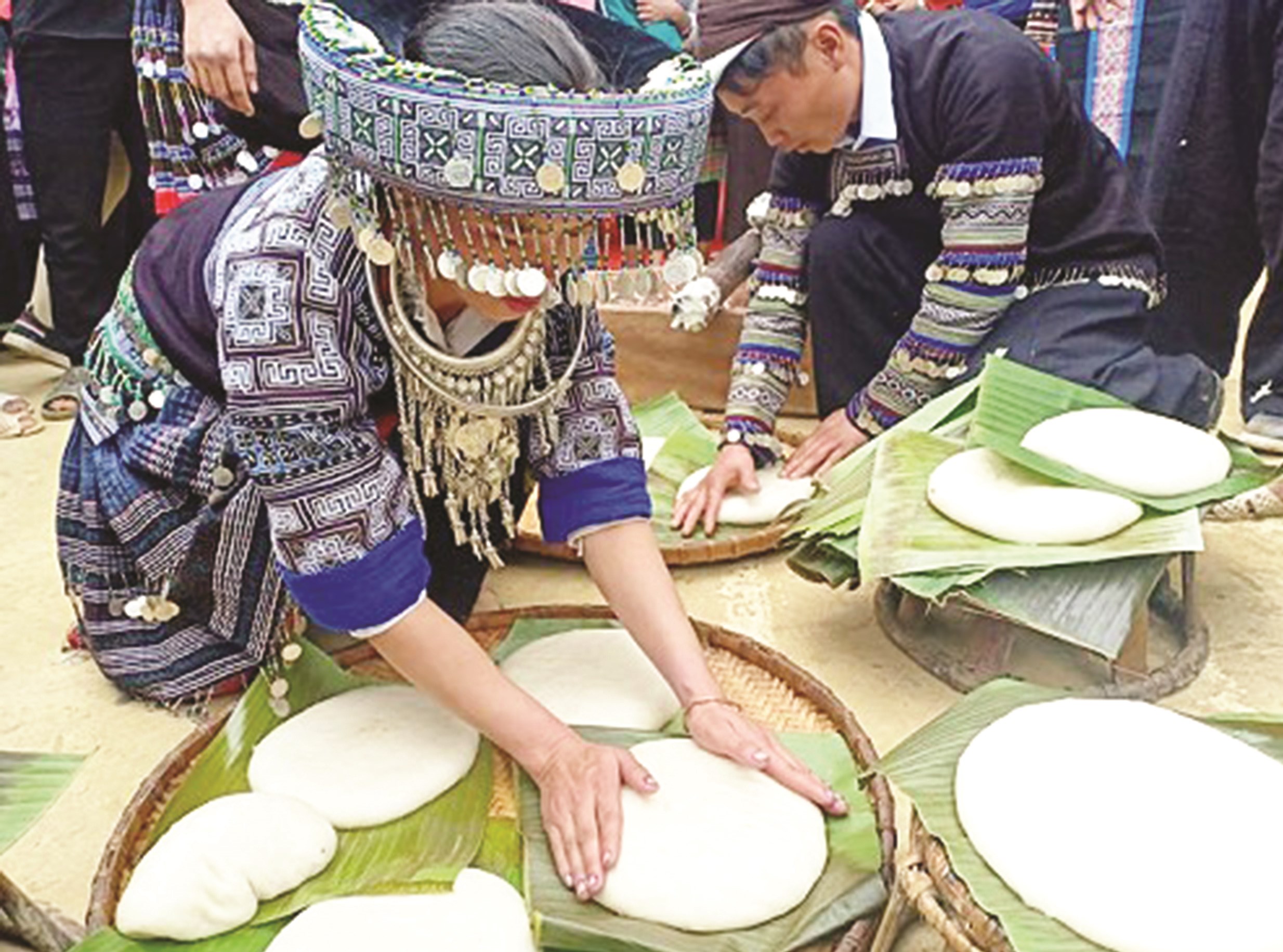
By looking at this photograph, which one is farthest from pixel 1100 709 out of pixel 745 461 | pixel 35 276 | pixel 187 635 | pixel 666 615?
pixel 35 276

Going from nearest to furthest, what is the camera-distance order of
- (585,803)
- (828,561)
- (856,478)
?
(585,803)
(828,561)
(856,478)

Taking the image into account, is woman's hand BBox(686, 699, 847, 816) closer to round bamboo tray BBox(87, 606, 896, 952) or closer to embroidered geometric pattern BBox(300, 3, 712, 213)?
round bamboo tray BBox(87, 606, 896, 952)

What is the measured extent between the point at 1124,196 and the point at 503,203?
158cm

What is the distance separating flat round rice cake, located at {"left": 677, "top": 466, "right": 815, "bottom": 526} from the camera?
2301 millimetres

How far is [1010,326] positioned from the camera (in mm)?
2318

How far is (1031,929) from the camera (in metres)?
1.08

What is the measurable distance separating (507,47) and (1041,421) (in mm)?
1187

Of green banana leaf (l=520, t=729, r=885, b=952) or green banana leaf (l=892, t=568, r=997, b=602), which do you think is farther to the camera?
green banana leaf (l=892, t=568, r=997, b=602)

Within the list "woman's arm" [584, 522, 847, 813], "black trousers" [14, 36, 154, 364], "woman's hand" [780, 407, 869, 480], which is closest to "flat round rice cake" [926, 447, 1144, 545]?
"woman's hand" [780, 407, 869, 480]

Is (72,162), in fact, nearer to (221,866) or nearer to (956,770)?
(221,866)

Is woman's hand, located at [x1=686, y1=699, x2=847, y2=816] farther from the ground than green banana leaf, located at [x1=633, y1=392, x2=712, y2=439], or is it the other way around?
woman's hand, located at [x1=686, y1=699, x2=847, y2=816]

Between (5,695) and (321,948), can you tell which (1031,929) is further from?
→ (5,695)

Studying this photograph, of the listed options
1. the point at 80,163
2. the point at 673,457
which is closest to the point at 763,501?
the point at 673,457

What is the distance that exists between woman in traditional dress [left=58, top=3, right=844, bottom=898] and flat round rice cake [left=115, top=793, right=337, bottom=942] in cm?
21
